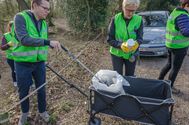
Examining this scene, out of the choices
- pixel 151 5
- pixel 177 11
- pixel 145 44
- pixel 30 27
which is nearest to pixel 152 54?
pixel 145 44

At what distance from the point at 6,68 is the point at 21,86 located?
4202 millimetres

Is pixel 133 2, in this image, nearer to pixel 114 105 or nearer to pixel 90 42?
pixel 114 105

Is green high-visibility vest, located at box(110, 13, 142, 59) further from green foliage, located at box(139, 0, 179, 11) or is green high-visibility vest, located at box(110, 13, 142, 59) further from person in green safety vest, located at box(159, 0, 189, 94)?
green foliage, located at box(139, 0, 179, 11)

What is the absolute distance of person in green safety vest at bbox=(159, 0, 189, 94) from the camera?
4621 mm

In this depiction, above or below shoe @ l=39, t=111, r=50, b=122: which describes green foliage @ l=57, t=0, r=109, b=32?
above

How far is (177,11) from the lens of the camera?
4.73 m

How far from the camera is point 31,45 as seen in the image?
3705mm

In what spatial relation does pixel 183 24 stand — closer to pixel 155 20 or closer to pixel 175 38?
pixel 175 38

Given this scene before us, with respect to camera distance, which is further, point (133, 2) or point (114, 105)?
point (133, 2)

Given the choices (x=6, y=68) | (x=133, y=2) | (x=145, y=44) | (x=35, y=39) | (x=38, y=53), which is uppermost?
(x=133, y=2)

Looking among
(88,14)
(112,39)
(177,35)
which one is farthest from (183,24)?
(88,14)

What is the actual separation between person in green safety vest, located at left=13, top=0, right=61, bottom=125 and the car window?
6.03 meters

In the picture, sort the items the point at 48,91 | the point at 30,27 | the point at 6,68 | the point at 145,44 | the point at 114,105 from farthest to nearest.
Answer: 1. the point at 145,44
2. the point at 6,68
3. the point at 48,91
4. the point at 30,27
5. the point at 114,105

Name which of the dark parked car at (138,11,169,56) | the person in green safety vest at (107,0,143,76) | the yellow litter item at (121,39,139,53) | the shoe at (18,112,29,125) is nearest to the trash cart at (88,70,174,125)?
the yellow litter item at (121,39,139,53)
